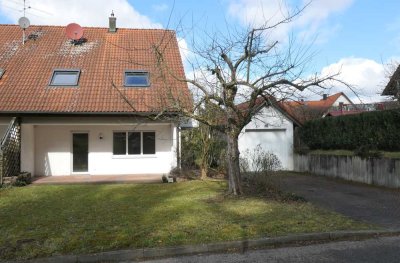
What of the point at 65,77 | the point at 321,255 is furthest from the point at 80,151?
the point at 321,255

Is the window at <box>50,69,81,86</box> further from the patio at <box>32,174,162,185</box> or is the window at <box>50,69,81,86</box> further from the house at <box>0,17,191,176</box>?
the patio at <box>32,174,162,185</box>

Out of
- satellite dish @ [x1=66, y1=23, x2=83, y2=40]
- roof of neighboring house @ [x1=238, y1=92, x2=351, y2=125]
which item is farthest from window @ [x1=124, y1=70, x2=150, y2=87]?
roof of neighboring house @ [x1=238, y1=92, x2=351, y2=125]

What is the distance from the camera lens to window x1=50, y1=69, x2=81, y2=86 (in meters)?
19.8

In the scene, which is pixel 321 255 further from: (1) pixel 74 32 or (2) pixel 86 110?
(1) pixel 74 32

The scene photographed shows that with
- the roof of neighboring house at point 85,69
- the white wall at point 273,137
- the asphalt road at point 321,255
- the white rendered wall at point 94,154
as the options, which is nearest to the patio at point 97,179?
the white rendered wall at point 94,154

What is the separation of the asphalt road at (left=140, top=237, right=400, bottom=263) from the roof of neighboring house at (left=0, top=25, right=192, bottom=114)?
27.2 feet

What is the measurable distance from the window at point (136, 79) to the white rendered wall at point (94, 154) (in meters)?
1.82

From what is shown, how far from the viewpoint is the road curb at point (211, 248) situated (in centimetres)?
686

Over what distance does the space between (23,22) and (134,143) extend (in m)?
8.87

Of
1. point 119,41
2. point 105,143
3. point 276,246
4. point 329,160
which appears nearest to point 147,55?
point 119,41

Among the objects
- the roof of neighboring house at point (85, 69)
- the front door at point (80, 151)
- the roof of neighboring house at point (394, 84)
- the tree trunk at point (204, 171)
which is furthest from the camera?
the front door at point (80, 151)

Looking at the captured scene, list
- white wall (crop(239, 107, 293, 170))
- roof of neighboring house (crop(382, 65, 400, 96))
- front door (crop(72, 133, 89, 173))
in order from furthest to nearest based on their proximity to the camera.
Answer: white wall (crop(239, 107, 293, 170))
front door (crop(72, 133, 89, 173))
roof of neighboring house (crop(382, 65, 400, 96))

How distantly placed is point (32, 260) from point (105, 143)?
1327 centimetres

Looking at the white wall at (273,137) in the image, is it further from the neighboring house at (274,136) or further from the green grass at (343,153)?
the green grass at (343,153)
